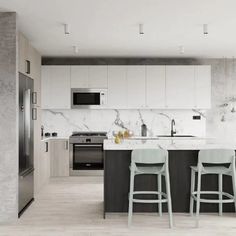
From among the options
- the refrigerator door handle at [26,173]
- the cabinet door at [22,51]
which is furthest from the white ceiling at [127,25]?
the refrigerator door handle at [26,173]

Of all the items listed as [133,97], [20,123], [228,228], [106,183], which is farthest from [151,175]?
[133,97]

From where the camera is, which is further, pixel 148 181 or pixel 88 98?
pixel 88 98

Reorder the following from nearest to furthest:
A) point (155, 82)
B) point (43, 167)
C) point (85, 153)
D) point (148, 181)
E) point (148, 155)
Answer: point (148, 155) < point (148, 181) < point (43, 167) < point (85, 153) < point (155, 82)

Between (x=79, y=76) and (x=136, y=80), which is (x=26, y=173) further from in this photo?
(x=136, y=80)

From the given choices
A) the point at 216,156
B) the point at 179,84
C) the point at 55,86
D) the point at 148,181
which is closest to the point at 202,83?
the point at 179,84

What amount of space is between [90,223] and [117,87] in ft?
12.5

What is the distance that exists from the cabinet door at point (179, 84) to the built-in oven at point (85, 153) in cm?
162

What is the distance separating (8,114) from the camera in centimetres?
493

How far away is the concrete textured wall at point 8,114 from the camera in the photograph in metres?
4.92

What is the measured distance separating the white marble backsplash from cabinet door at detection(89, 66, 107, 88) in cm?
65

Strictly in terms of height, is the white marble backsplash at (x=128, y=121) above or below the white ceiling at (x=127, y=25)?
below

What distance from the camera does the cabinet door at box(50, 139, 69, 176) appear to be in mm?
8086

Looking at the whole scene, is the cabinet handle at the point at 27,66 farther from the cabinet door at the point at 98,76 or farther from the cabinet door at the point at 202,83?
the cabinet door at the point at 202,83

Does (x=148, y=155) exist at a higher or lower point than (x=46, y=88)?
lower
